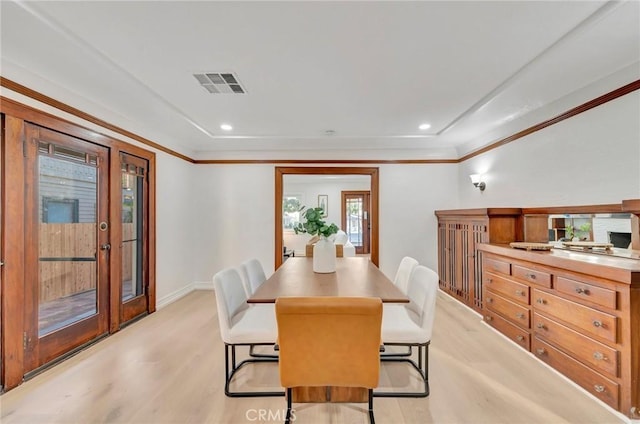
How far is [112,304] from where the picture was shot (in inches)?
124

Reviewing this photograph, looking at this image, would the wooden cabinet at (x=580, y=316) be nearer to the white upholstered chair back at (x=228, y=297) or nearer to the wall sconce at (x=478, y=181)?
the wall sconce at (x=478, y=181)

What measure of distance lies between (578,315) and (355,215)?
25.4 feet

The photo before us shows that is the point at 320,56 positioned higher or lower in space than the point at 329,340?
higher

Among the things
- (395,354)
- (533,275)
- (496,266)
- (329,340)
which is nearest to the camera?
(329,340)

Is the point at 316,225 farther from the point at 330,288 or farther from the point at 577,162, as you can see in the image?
the point at 577,162

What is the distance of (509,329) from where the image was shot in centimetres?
284

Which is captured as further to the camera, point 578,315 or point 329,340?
point 578,315

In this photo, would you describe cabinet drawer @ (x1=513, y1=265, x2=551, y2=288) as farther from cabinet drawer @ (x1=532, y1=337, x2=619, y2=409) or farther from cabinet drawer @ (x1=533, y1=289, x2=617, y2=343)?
cabinet drawer @ (x1=532, y1=337, x2=619, y2=409)

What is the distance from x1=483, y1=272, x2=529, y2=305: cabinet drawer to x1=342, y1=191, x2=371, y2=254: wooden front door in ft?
21.2

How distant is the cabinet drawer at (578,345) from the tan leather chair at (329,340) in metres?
1.58

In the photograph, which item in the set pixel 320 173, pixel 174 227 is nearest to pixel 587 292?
pixel 320 173

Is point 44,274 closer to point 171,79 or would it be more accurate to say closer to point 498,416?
point 171,79

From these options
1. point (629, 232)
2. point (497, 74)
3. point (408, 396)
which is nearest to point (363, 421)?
point (408, 396)

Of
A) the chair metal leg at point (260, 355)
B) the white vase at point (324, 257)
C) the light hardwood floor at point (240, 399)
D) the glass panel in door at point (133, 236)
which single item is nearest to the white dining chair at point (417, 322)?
the light hardwood floor at point (240, 399)
